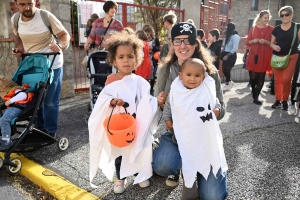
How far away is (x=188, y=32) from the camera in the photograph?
2.55m

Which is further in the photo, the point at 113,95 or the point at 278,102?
the point at 278,102

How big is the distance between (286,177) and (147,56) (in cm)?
372

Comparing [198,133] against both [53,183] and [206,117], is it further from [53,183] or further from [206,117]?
[53,183]

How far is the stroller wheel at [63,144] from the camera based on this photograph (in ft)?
11.9

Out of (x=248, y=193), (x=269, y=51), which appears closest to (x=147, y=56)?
(x=269, y=51)

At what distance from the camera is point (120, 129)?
2.43 meters

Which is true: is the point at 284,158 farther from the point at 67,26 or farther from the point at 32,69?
the point at 67,26

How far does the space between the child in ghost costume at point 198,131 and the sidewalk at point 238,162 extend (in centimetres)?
45

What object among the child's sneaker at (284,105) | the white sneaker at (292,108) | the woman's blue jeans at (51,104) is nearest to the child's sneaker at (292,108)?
the white sneaker at (292,108)

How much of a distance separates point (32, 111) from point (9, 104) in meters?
0.26

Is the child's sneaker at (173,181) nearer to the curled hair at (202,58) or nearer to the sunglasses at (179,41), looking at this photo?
the curled hair at (202,58)

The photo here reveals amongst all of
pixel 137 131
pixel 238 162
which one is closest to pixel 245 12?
pixel 238 162

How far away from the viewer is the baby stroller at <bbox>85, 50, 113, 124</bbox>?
458 centimetres

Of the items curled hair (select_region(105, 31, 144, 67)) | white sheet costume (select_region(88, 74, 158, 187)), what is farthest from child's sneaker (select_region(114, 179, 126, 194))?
curled hair (select_region(105, 31, 144, 67))
